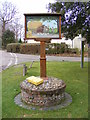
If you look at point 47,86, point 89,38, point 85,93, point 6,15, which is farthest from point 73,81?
point 6,15

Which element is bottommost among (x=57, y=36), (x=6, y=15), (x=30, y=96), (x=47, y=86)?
(x=30, y=96)

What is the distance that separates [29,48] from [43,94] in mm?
17541

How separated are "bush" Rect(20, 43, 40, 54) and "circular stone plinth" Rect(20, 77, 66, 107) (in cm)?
1662

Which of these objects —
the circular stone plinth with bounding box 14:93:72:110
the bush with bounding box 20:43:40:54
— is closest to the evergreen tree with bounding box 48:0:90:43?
the circular stone plinth with bounding box 14:93:72:110

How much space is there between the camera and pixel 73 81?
6.58 meters

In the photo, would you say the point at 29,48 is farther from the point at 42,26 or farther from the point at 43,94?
the point at 43,94

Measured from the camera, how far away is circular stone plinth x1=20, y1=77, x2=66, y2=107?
396cm

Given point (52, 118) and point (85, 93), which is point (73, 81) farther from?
point (52, 118)

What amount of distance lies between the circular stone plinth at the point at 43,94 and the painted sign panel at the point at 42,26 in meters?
1.50

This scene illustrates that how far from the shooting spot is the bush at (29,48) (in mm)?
20734

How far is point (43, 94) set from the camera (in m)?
3.95

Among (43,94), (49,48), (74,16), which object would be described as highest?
(74,16)

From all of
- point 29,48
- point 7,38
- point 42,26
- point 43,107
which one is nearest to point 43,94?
point 43,107

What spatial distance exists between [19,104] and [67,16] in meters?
4.68
